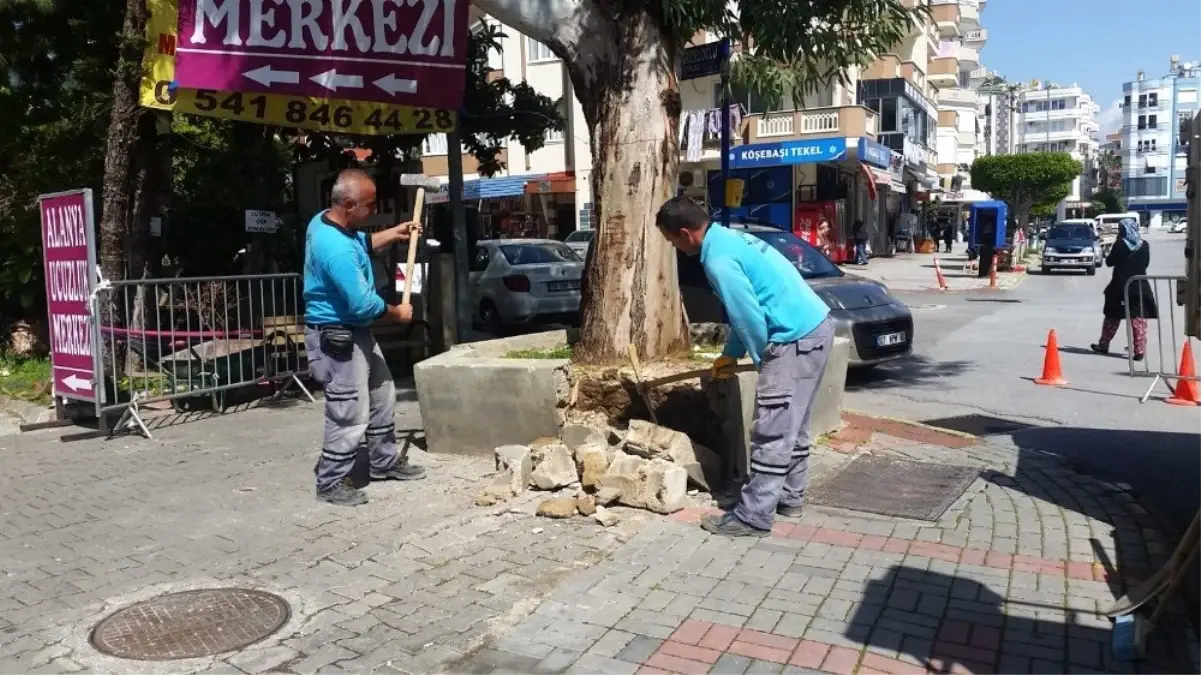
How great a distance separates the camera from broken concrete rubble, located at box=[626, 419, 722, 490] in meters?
5.61

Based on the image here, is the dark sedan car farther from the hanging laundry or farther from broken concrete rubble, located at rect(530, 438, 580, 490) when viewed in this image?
broken concrete rubble, located at rect(530, 438, 580, 490)

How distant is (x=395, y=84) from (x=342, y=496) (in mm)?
4985

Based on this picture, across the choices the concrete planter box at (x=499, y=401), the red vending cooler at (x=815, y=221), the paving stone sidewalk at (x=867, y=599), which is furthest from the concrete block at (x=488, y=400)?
→ the red vending cooler at (x=815, y=221)

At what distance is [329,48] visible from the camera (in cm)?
888

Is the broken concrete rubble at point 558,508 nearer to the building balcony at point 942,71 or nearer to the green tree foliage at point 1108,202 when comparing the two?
the building balcony at point 942,71

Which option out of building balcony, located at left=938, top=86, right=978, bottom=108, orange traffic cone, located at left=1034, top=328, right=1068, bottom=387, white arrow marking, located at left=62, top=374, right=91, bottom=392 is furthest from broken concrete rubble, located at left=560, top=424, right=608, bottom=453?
building balcony, located at left=938, top=86, right=978, bottom=108

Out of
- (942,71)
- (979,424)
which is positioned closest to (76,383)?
(979,424)

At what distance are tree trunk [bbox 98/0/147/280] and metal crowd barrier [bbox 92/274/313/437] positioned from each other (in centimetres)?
40

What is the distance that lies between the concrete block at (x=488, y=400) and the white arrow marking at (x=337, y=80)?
345 centimetres

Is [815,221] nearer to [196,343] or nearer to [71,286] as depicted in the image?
[196,343]

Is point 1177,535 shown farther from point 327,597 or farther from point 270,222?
point 270,222

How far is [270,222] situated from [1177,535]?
8.74 meters

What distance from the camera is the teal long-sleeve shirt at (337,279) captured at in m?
5.34

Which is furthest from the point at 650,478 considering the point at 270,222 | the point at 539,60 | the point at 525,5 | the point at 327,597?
the point at 539,60
